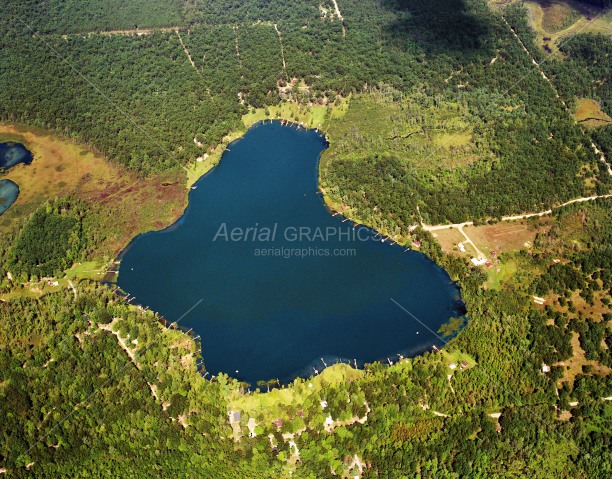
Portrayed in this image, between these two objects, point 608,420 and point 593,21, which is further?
point 593,21

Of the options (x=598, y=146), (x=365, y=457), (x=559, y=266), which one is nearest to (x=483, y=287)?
(x=559, y=266)

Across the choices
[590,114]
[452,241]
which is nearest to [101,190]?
[452,241]

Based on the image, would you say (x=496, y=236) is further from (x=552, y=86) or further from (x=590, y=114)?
(x=552, y=86)

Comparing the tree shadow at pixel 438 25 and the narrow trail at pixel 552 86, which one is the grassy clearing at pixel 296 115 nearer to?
the tree shadow at pixel 438 25

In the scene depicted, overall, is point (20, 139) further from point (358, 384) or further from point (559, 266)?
point (559, 266)

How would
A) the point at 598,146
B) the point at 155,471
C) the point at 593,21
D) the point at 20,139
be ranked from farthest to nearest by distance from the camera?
the point at 593,21 → the point at 20,139 → the point at 598,146 → the point at 155,471

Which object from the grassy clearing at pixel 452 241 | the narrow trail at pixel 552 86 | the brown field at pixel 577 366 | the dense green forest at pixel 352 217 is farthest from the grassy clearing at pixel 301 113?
the brown field at pixel 577 366
